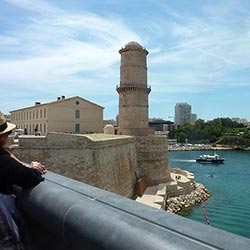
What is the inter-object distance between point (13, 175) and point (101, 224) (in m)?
0.75

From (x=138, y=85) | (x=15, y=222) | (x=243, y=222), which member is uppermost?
(x=138, y=85)

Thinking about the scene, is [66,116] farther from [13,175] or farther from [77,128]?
[13,175]

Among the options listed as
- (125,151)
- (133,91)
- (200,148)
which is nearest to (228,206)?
(125,151)

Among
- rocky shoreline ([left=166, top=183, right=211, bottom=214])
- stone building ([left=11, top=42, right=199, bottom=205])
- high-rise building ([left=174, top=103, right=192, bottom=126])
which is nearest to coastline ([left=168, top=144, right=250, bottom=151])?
stone building ([left=11, top=42, right=199, bottom=205])

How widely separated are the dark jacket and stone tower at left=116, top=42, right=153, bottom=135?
22.7 meters

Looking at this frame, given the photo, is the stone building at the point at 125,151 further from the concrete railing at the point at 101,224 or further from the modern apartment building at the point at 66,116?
the concrete railing at the point at 101,224

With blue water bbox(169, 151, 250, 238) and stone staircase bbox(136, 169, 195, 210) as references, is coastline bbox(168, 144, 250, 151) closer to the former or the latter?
blue water bbox(169, 151, 250, 238)

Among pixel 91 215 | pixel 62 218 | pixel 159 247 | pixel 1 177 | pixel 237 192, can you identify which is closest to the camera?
pixel 159 247

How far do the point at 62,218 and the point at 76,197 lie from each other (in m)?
0.12

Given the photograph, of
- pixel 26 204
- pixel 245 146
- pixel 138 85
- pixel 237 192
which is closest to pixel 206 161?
pixel 237 192

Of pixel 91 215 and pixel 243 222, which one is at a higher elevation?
pixel 91 215

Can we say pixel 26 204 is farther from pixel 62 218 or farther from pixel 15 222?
pixel 62 218

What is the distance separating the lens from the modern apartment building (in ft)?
87.1

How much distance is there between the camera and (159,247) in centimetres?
104
